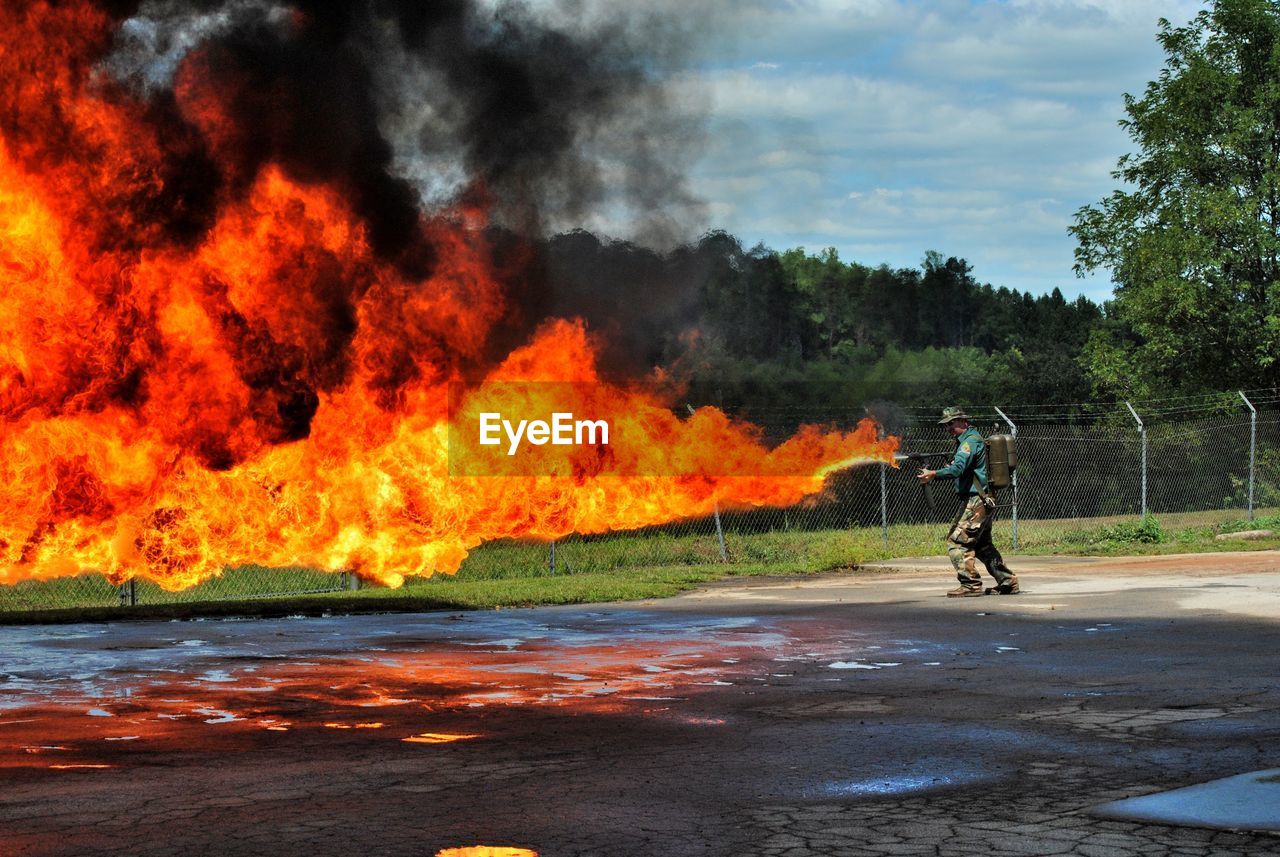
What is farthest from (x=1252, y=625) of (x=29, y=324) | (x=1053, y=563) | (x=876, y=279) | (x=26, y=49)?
(x=876, y=279)

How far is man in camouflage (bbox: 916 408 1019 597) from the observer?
1512cm

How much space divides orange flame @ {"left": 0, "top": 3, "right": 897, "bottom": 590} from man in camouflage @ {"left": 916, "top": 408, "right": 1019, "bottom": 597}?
5268mm

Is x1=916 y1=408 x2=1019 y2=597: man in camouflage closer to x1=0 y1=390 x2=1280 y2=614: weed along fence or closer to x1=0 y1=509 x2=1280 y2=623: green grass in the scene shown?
x1=0 y1=390 x2=1280 y2=614: weed along fence

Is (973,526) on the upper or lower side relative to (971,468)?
lower

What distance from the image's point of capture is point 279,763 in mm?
6812

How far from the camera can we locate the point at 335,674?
397 inches

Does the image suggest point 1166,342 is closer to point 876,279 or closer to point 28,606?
point 28,606

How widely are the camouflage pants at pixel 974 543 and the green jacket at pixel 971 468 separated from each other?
125 millimetres

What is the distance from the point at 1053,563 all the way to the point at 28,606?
13.2 meters

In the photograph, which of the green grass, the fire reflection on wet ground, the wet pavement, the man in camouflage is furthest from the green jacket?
the green grass

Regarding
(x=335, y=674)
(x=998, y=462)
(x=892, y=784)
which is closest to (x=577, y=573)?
(x=998, y=462)

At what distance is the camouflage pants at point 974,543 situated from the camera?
1510 centimetres

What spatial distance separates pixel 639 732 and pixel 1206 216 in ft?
93.6

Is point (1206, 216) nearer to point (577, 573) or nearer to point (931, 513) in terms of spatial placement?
point (931, 513)
